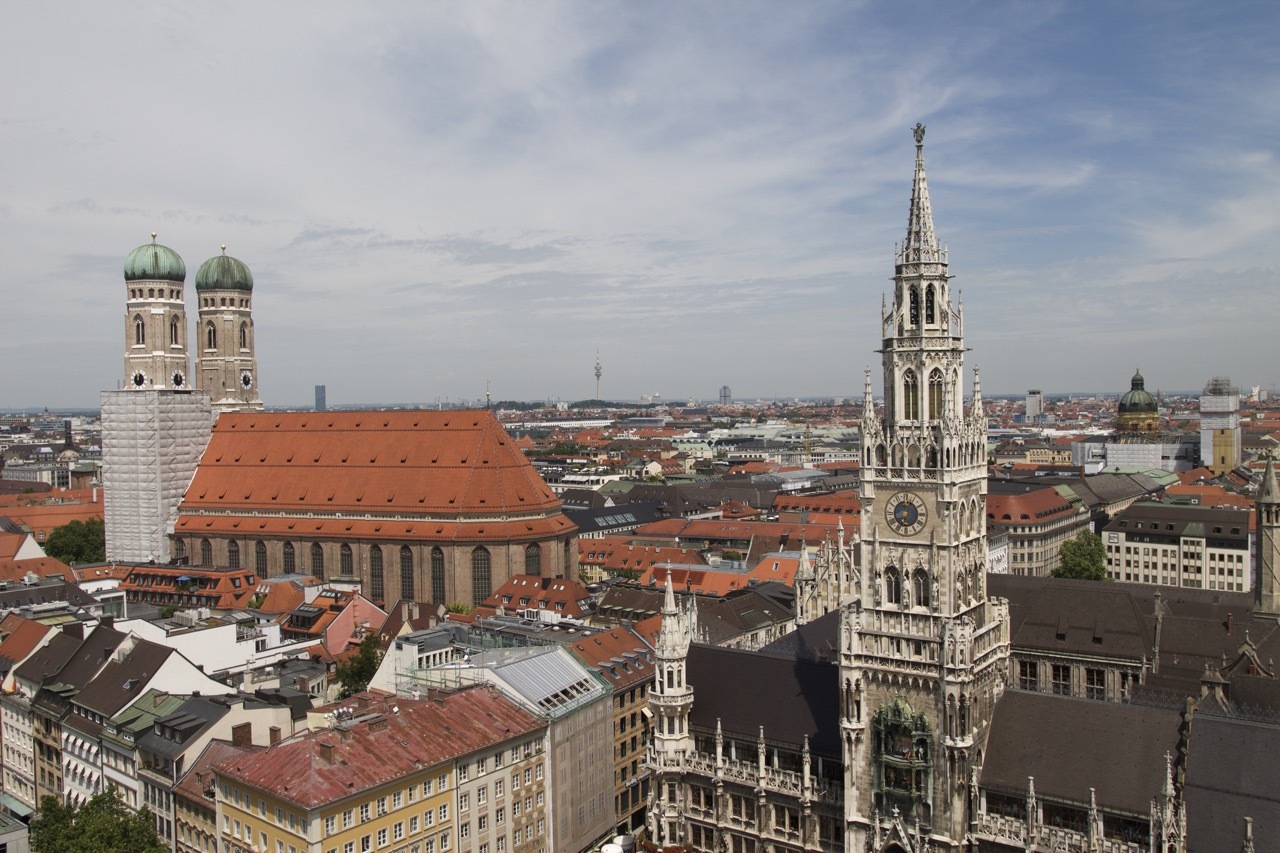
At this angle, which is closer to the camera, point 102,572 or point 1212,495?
point 102,572

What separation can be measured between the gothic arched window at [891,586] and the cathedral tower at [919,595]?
63 mm

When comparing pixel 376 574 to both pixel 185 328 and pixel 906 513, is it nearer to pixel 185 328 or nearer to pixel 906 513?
pixel 185 328

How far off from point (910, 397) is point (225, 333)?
120 metres

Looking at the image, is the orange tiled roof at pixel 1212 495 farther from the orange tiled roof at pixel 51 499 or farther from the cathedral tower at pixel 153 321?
the orange tiled roof at pixel 51 499

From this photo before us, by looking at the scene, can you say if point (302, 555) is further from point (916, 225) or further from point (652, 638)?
point (916, 225)

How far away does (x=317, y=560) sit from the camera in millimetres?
126375

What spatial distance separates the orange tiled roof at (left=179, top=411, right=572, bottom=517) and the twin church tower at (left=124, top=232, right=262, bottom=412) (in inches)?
382

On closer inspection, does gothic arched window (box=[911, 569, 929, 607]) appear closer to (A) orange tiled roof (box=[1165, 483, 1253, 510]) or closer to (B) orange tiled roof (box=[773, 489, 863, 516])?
(B) orange tiled roof (box=[773, 489, 863, 516])

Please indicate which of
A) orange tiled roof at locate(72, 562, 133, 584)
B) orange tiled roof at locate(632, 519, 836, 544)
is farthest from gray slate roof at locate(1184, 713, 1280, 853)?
orange tiled roof at locate(72, 562, 133, 584)

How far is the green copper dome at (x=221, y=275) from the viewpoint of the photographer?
488 feet

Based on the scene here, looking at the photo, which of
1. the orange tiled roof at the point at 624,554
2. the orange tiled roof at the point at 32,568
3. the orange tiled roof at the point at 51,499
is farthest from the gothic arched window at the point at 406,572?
the orange tiled roof at the point at 51,499

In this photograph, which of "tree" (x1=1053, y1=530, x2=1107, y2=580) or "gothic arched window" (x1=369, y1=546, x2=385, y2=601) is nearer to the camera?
"tree" (x1=1053, y1=530, x2=1107, y2=580)

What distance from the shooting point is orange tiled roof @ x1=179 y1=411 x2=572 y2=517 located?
121562 millimetres

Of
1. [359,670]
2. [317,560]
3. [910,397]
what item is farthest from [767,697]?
[317,560]
